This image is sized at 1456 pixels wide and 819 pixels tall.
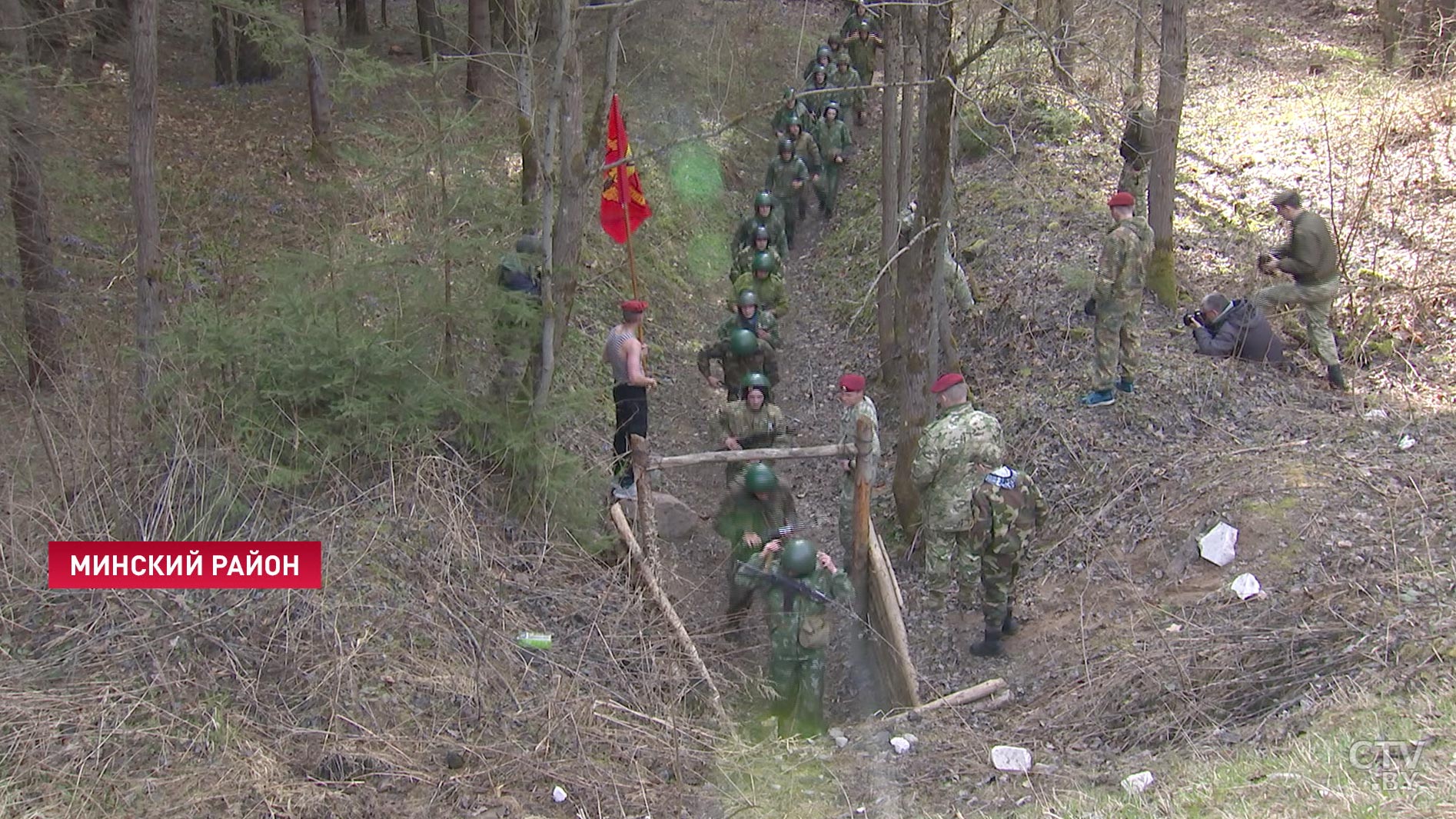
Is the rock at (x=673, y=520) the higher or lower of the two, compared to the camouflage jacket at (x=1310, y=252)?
lower

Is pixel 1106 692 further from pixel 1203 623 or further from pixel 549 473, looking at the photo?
pixel 549 473

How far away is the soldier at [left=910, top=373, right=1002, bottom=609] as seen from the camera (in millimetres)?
7992

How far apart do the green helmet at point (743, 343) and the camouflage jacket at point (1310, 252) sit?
4.94 meters

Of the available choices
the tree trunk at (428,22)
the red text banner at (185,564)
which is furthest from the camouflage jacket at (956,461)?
the tree trunk at (428,22)

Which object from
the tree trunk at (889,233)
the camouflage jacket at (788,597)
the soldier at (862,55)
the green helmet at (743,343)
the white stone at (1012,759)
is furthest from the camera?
the soldier at (862,55)

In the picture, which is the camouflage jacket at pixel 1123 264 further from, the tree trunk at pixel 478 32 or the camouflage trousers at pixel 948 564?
the tree trunk at pixel 478 32

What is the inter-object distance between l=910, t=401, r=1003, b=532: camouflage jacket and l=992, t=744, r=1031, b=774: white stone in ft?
6.86

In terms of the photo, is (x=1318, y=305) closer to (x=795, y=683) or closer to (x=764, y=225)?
(x=795, y=683)

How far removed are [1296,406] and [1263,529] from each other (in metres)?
2.67

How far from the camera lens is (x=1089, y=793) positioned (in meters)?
5.32

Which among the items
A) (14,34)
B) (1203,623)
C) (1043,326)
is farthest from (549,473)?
(14,34)

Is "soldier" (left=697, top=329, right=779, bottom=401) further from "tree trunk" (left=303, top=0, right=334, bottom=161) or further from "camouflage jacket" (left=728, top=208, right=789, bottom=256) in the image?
"tree trunk" (left=303, top=0, right=334, bottom=161)

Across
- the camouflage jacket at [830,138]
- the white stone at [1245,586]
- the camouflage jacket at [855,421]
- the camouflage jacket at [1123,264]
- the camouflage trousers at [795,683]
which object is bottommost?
the camouflage trousers at [795,683]

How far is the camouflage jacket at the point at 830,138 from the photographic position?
60.2ft
